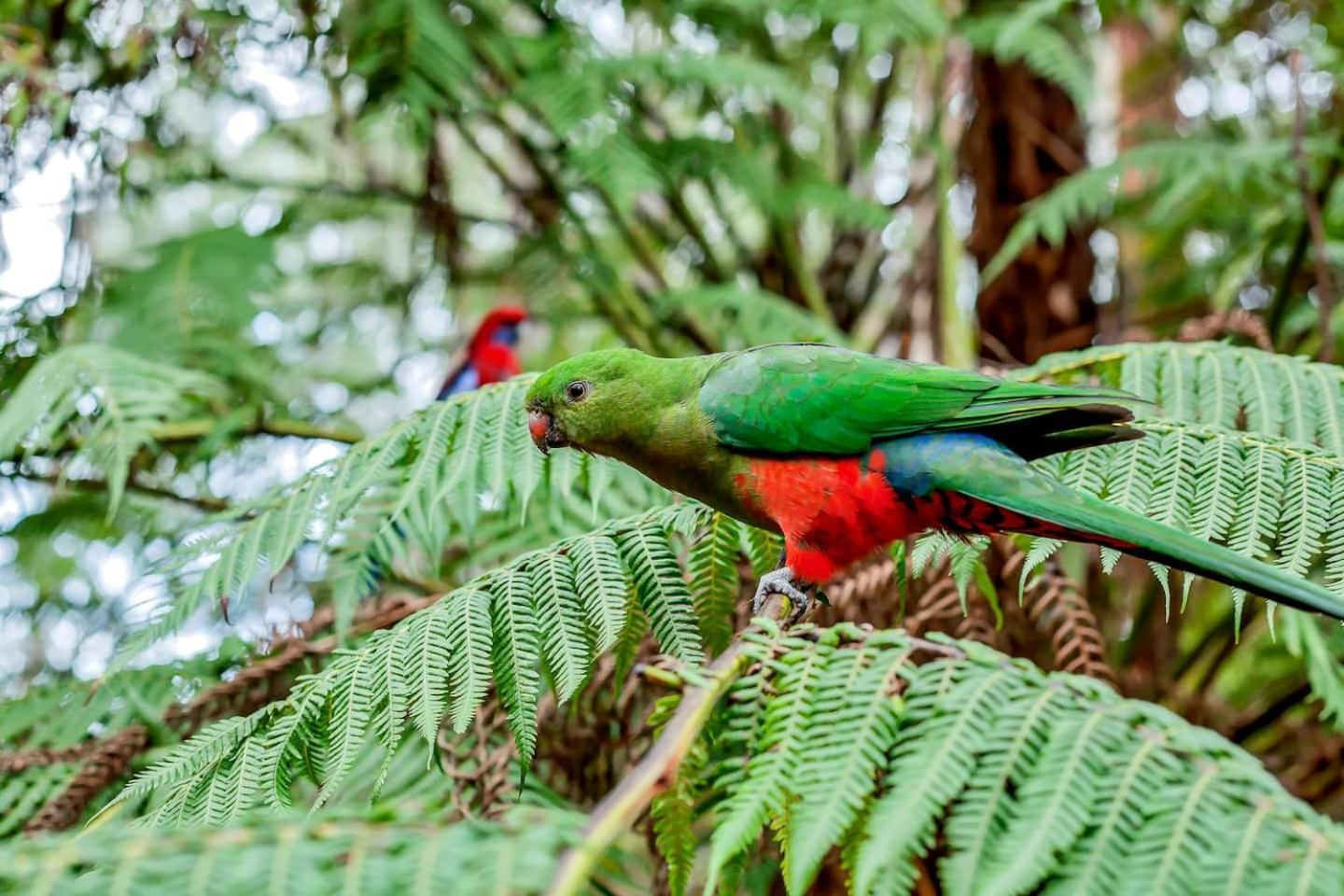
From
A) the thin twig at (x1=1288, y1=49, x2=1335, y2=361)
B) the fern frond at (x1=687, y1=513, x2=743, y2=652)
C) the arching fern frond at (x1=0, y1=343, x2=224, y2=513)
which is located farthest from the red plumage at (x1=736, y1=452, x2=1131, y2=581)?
the thin twig at (x1=1288, y1=49, x2=1335, y2=361)

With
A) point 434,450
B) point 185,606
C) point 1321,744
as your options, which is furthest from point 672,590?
point 1321,744

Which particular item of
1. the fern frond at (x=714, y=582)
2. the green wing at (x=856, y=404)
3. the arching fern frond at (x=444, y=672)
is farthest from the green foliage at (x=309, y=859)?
the green wing at (x=856, y=404)

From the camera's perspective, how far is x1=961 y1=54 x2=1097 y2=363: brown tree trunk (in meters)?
4.55

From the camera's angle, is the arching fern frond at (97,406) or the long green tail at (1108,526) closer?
the long green tail at (1108,526)

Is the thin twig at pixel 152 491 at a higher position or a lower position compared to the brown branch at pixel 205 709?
higher

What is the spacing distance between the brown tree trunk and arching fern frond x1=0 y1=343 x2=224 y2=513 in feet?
9.62

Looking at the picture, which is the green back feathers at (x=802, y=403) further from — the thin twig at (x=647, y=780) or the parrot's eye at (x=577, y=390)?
the thin twig at (x=647, y=780)

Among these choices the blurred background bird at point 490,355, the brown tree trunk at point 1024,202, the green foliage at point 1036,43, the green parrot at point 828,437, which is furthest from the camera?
the blurred background bird at point 490,355

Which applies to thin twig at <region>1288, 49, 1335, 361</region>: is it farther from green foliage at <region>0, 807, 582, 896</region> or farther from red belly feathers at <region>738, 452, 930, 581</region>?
green foliage at <region>0, 807, 582, 896</region>

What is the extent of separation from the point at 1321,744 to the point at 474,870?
3.49 metres

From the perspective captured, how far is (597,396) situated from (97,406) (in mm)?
1499

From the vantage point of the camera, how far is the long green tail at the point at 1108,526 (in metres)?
1.71

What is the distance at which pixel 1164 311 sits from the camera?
495 centimetres

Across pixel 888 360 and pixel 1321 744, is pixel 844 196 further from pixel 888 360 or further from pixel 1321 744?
pixel 1321 744
